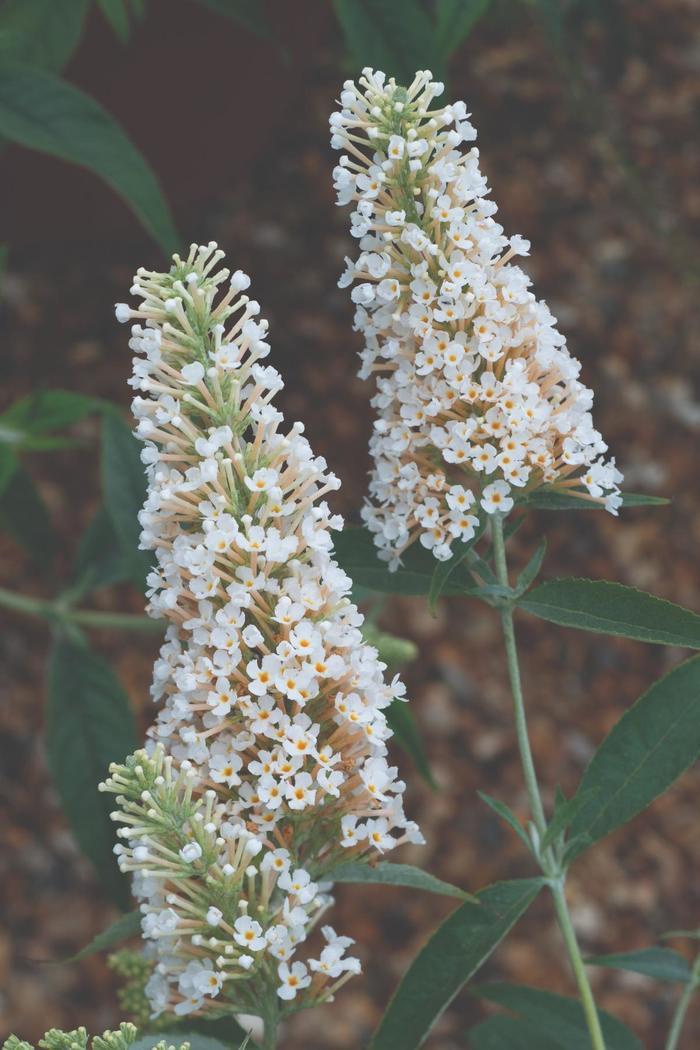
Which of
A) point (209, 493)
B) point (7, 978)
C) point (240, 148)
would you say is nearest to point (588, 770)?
point (209, 493)

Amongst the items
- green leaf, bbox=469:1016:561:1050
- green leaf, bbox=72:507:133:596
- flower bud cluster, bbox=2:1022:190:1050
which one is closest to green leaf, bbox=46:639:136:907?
green leaf, bbox=72:507:133:596

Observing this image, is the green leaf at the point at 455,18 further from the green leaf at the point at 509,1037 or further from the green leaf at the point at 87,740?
the green leaf at the point at 509,1037

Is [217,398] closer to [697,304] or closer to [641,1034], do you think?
[641,1034]

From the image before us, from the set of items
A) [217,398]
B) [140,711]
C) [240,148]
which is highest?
[240,148]

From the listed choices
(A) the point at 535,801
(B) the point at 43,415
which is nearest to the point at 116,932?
(A) the point at 535,801

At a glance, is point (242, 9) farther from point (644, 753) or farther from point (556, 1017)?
point (556, 1017)

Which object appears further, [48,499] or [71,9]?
[48,499]
